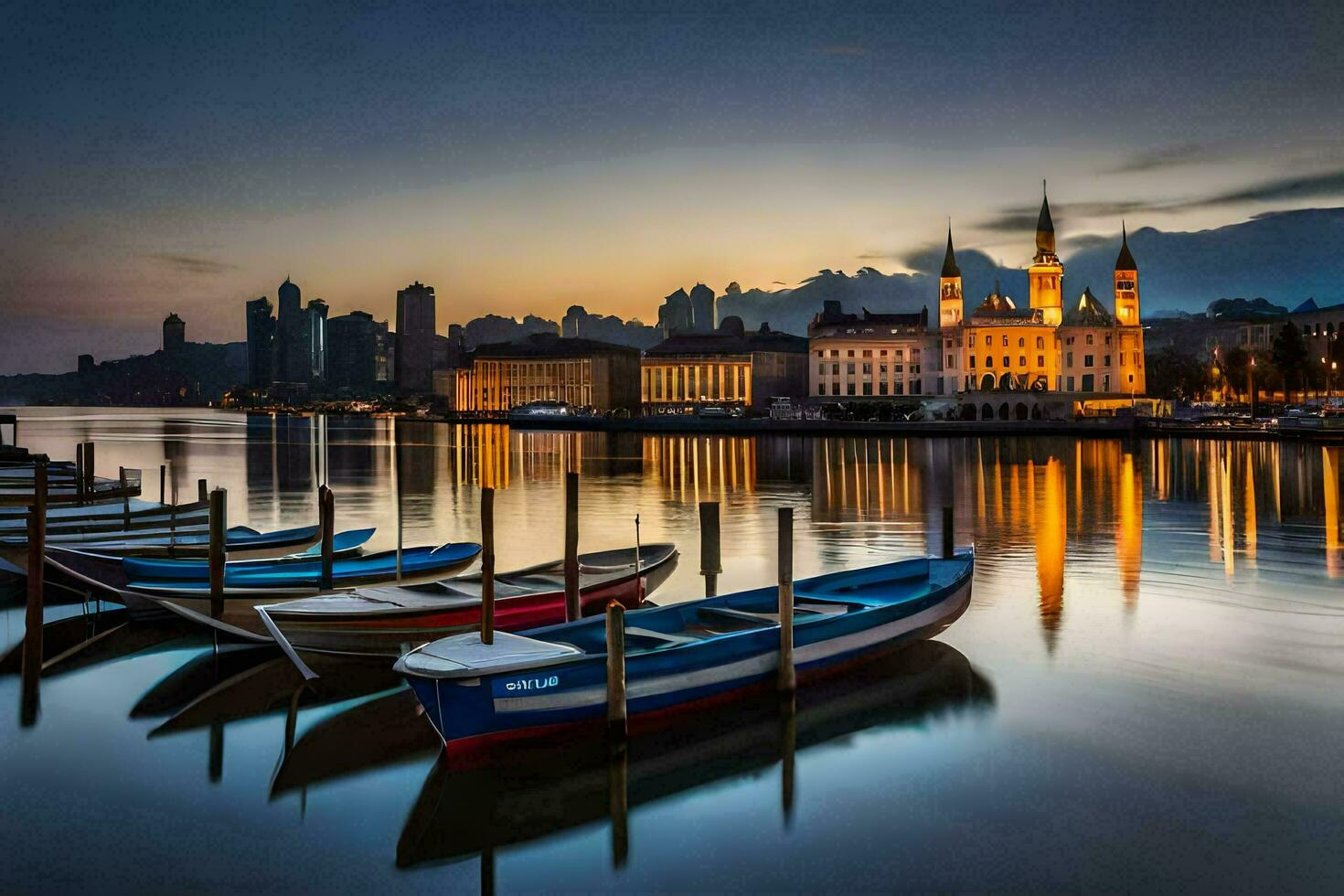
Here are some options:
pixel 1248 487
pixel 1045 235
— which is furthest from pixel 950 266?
pixel 1248 487

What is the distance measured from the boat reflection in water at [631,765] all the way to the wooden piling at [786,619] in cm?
39

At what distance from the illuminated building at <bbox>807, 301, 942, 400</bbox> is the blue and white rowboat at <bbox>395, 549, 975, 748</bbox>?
172 metres

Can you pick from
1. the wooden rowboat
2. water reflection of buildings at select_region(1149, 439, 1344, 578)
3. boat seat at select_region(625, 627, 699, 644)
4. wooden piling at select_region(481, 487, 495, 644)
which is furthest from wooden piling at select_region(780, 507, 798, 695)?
water reflection of buildings at select_region(1149, 439, 1344, 578)

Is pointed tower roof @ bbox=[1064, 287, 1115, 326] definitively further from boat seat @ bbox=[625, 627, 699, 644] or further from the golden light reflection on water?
boat seat @ bbox=[625, 627, 699, 644]

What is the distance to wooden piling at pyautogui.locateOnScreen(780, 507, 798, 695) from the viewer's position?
1666cm

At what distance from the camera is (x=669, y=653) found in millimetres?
15859

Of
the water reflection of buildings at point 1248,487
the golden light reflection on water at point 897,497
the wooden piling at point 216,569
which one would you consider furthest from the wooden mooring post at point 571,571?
the water reflection of buildings at point 1248,487

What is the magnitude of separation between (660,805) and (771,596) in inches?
246

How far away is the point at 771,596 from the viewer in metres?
19.5

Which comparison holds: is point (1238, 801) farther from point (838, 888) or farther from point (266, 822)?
point (266, 822)

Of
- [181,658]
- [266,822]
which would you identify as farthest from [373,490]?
[266,822]

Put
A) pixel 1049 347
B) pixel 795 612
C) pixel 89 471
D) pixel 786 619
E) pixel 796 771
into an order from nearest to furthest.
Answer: pixel 796 771
pixel 786 619
pixel 795 612
pixel 89 471
pixel 1049 347

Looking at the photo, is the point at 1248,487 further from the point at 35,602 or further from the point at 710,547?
the point at 35,602

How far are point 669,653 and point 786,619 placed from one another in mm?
1948
